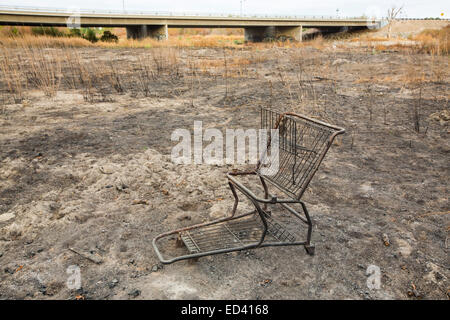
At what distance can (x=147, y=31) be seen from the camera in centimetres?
3709

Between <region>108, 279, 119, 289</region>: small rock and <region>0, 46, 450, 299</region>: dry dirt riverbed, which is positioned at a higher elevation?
<region>0, 46, 450, 299</region>: dry dirt riverbed

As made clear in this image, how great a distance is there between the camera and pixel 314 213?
3.83 m

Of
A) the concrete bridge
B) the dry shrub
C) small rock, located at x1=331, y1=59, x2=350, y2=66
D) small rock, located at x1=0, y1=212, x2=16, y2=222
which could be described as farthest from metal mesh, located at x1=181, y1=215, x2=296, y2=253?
the concrete bridge

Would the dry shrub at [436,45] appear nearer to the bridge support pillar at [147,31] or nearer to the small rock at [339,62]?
the small rock at [339,62]

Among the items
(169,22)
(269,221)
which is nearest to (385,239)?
(269,221)

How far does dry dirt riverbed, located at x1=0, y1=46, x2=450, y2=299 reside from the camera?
274 centimetres

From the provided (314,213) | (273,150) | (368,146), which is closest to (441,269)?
(314,213)

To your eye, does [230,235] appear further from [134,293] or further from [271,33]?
[271,33]

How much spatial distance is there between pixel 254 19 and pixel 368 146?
36405 mm

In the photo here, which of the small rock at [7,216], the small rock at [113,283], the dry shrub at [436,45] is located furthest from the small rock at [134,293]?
the dry shrub at [436,45]

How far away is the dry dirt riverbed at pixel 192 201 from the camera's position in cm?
274

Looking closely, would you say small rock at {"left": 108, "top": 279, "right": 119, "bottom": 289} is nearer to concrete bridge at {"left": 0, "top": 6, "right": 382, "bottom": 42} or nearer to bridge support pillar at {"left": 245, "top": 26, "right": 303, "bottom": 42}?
concrete bridge at {"left": 0, "top": 6, "right": 382, "bottom": 42}

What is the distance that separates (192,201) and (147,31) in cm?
3711

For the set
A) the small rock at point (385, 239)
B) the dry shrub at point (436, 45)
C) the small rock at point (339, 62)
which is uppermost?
the dry shrub at point (436, 45)
